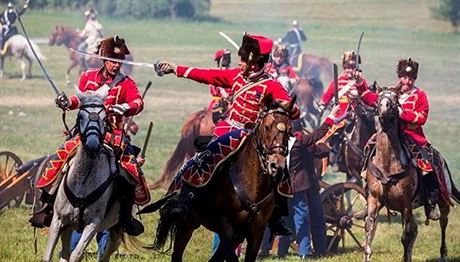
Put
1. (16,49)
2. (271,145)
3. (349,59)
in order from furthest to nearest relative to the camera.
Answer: (16,49) < (349,59) < (271,145)

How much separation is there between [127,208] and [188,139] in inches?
245

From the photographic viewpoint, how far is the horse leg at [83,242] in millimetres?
11438

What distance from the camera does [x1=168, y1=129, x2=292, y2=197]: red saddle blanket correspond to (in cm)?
1171

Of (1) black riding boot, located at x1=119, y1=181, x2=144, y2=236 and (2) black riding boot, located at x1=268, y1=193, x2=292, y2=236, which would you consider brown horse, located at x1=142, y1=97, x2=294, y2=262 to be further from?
(1) black riding boot, located at x1=119, y1=181, x2=144, y2=236

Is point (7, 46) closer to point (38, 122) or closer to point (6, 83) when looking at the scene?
point (6, 83)

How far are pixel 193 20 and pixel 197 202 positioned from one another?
55.6 meters

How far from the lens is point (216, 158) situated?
1177cm

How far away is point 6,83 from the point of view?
38906 mm

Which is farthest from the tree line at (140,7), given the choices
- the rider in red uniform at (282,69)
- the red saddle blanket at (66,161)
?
the red saddle blanket at (66,161)

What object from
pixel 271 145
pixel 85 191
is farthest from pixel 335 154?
pixel 271 145

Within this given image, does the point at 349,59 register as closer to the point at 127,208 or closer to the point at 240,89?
the point at 240,89

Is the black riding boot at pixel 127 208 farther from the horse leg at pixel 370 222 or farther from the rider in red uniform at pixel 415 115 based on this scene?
the rider in red uniform at pixel 415 115

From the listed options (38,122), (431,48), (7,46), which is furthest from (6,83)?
(431,48)

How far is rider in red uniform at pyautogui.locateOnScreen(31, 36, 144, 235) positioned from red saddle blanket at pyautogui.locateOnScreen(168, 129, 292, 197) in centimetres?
64
